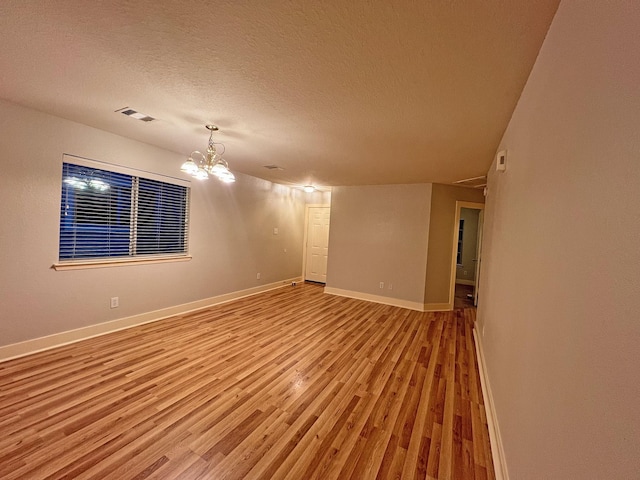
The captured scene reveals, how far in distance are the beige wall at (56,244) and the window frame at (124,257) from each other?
0.06 meters

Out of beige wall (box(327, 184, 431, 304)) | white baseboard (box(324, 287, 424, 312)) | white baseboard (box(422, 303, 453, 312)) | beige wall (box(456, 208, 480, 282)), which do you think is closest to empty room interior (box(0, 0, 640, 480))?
white baseboard (box(422, 303, 453, 312))

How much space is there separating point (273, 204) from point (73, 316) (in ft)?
12.7

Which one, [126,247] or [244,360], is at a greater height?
[126,247]

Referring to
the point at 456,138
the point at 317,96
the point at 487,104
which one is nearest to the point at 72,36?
the point at 317,96

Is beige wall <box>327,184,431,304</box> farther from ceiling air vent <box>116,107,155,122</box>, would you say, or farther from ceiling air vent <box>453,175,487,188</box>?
ceiling air vent <box>116,107,155,122</box>

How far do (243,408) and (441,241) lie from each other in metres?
4.31

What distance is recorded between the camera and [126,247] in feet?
11.2

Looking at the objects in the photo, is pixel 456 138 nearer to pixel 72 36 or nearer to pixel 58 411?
pixel 72 36

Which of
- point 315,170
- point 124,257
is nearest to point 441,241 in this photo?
point 315,170

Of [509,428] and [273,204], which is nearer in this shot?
[509,428]

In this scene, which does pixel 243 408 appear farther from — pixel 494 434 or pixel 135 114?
pixel 135 114

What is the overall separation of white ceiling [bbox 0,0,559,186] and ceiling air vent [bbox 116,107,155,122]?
88 millimetres

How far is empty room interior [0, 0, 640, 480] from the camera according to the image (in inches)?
29.4

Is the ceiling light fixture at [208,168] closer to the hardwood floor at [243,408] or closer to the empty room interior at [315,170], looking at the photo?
the empty room interior at [315,170]
